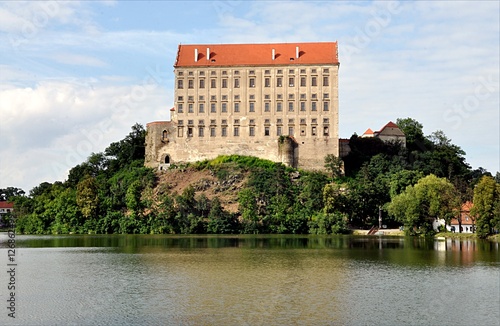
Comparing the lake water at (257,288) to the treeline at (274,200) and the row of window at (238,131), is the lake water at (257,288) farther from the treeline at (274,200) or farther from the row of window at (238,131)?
the row of window at (238,131)

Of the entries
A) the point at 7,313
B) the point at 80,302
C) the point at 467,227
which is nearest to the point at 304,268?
the point at 80,302

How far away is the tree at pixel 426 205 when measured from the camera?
65.9 m

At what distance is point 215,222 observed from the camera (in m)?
75.9

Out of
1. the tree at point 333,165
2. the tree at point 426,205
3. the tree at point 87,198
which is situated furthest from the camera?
the tree at point 333,165

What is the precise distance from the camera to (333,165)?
84.4 meters

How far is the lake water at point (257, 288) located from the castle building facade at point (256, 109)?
1648 inches

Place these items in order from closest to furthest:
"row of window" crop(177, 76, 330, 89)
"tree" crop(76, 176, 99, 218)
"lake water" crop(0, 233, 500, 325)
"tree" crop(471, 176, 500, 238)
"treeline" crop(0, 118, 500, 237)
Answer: "lake water" crop(0, 233, 500, 325), "tree" crop(471, 176, 500, 238), "treeline" crop(0, 118, 500, 237), "tree" crop(76, 176, 99, 218), "row of window" crop(177, 76, 330, 89)

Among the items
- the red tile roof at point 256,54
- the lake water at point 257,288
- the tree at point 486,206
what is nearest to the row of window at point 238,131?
the red tile roof at point 256,54

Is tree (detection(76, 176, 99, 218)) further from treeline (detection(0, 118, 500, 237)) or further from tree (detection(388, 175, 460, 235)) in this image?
tree (detection(388, 175, 460, 235))

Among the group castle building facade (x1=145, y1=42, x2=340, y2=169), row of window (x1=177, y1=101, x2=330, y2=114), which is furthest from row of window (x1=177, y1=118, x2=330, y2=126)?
row of window (x1=177, y1=101, x2=330, y2=114)

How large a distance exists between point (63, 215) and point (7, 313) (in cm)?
6101

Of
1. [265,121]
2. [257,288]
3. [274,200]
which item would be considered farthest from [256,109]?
[257,288]

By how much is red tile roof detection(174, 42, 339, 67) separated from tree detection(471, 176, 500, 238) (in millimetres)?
32488

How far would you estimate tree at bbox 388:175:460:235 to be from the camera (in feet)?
216
